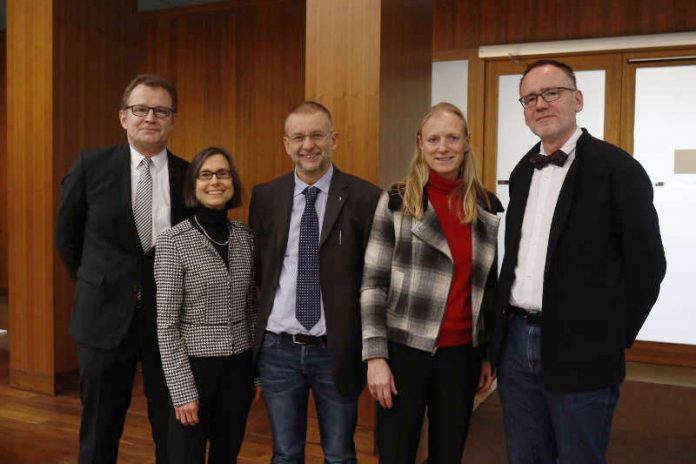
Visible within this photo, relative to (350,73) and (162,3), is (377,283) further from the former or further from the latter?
(162,3)

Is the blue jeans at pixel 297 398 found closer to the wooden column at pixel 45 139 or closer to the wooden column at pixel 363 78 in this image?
the wooden column at pixel 363 78

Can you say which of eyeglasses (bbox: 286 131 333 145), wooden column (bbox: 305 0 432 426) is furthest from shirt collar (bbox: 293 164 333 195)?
wooden column (bbox: 305 0 432 426)

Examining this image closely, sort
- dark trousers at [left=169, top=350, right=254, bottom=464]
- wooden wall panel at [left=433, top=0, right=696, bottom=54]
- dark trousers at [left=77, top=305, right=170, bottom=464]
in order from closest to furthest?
1. dark trousers at [left=169, top=350, right=254, bottom=464]
2. dark trousers at [left=77, top=305, right=170, bottom=464]
3. wooden wall panel at [left=433, top=0, right=696, bottom=54]

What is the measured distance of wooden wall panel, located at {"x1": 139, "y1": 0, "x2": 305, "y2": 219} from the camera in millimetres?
6328

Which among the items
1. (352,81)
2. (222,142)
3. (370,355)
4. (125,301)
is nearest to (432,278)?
(370,355)

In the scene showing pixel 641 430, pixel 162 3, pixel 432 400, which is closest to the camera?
pixel 432 400

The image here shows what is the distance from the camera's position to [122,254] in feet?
7.55

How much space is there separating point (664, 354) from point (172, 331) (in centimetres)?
438

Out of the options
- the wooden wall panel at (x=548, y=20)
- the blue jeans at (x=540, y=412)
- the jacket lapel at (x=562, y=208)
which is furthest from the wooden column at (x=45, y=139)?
the jacket lapel at (x=562, y=208)

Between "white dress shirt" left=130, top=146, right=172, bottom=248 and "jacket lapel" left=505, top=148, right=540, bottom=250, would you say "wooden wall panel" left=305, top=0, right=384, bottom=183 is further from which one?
"jacket lapel" left=505, top=148, right=540, bottom=250

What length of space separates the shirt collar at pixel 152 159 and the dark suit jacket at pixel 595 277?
135 centimetres

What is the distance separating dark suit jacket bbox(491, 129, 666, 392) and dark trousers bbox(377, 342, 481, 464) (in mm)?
249

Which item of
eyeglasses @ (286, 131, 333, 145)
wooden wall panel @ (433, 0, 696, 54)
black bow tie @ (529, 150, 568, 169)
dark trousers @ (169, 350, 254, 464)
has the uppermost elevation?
wooden wall panel @ (433, 0, 696, 54)

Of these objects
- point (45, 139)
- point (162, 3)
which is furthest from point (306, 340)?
point (162, 3)
